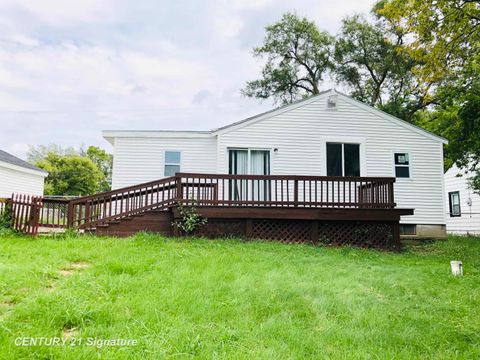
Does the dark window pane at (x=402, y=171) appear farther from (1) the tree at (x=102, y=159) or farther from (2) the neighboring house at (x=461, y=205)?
(1) the tree at (x=102, y=159)

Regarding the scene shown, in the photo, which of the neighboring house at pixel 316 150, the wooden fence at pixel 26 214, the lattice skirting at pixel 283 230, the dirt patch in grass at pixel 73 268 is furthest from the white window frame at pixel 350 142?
the wooden fence at pixel 26 214

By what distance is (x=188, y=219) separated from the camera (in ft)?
26.5

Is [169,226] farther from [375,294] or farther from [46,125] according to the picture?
[46,125]

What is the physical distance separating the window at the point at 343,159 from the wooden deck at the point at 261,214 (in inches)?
81.2

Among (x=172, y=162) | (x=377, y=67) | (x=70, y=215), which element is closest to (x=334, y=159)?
(x=172, y=162)

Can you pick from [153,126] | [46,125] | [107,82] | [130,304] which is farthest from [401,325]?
[46,125]

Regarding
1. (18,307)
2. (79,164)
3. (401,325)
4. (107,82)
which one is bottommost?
(401,325)

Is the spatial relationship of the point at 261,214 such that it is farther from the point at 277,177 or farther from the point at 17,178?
the point at 17,178

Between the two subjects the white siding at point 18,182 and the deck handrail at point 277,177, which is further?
the white siding at point 18,182

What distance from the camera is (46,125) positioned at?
124 ft

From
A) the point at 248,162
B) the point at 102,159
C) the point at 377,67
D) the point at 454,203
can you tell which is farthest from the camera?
the point at 102,159

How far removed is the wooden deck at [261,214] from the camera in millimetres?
8227

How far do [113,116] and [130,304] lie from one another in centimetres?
3169

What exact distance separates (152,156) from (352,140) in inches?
274
